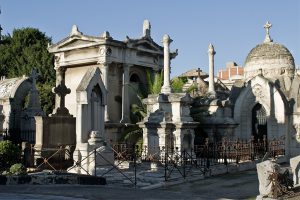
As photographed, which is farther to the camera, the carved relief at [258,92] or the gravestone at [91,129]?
the carved relief at [258,92]

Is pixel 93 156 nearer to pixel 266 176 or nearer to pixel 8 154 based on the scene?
pixel 8 154

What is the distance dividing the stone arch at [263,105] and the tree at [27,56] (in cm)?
1830

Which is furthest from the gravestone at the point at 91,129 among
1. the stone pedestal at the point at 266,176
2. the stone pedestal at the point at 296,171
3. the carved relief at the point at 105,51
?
the carved relief at the point at 105,51

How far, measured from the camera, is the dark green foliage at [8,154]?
16109 mm

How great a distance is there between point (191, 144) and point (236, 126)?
13.9 feet

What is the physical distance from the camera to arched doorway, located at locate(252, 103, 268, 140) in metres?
22.9

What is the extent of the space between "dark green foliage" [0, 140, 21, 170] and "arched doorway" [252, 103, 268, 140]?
12.4 m

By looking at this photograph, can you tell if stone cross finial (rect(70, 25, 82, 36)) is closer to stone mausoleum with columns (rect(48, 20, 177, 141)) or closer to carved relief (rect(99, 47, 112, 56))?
stone mausoleum with columns (rect(48, 20, 177, 141))

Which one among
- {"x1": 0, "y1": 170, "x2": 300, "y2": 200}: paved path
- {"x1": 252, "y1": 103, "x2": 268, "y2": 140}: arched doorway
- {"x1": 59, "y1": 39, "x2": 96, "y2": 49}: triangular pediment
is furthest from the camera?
{"x1": 59, "y1": 39, "x2": 96, "y2": 49}: triangular pediment

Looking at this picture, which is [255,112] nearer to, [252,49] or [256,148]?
[256,148]

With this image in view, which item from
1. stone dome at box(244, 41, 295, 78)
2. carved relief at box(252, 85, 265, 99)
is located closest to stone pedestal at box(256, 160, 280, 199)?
carved relief at box(252, 85, 265, 99)

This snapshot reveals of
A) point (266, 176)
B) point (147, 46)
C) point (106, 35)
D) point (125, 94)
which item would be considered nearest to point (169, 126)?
point (125, 94)

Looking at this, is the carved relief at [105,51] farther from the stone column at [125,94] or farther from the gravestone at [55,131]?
the gravestone at [55,131]

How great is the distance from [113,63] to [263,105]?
8637 millimetres
